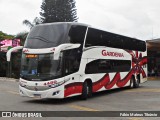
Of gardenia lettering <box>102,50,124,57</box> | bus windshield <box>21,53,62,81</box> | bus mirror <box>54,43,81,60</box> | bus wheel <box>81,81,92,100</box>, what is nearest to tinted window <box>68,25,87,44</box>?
bus mirror <box>54,43,81,60</box>

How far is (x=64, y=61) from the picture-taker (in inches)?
588

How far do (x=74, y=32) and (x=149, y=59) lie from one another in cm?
3246

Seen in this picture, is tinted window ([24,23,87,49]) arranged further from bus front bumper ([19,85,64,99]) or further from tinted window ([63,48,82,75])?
bus front bumper ([19,85,64,99])

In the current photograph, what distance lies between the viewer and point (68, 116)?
1136 centimetres

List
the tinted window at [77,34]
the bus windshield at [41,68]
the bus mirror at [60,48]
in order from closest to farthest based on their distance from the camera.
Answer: the bus mirror at [60,48], the bus windshield at [41,68], the tinted window at [77,34]

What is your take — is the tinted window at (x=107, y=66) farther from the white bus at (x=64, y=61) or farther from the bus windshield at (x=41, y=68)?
the bus windshield at (x=41, y=68)

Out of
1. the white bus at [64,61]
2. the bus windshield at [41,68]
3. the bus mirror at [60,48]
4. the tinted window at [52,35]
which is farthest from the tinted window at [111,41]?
the bus windshield at [41,68]

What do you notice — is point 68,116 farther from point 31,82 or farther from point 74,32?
point 74,32

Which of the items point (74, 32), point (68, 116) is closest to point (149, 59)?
point (74, 32)

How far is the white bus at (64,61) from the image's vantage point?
1469 centimetres

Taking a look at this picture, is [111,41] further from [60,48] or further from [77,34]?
[60,48]

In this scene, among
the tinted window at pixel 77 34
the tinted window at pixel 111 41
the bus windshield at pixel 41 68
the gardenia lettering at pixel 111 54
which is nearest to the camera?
the bus windshield at pixel 41 68

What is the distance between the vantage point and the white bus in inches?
578

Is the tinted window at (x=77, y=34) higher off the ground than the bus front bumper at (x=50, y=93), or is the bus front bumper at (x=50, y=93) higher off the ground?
the tinted window at (x=77, y=34)
